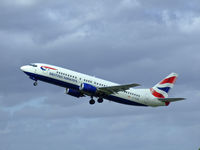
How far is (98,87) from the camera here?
106 metres

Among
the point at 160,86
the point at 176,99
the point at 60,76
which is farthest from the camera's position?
the point at 160,86

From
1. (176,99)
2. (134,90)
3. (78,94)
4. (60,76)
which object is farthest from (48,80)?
(176,99)

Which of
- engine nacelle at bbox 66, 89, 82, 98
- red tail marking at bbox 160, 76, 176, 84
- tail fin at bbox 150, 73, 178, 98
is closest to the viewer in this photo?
engine nacelle at bbox 66, 89, 82, 98

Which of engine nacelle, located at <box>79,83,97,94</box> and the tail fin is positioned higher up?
the tail fin

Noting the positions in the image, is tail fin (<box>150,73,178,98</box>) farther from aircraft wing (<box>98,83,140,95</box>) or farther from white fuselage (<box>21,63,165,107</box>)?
aircraft wing (<box>98,83,140,95</box>)

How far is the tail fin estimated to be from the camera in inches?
4481

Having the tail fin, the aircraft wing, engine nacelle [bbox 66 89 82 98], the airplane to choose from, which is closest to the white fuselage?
the airplane

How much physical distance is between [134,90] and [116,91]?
5816mm

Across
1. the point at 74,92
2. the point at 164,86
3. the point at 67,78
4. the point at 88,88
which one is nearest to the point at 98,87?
the point at 88,88

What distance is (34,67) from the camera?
10262 centimetres

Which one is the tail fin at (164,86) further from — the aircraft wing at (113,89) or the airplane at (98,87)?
the aircraft wing at (113,89)

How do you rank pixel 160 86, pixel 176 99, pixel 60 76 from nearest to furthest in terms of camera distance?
pixel 60 76 → pixel 176 99 → pixel 160 86

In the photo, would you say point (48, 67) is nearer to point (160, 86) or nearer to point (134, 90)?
point (134, 90)

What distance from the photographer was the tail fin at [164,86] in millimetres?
113812
